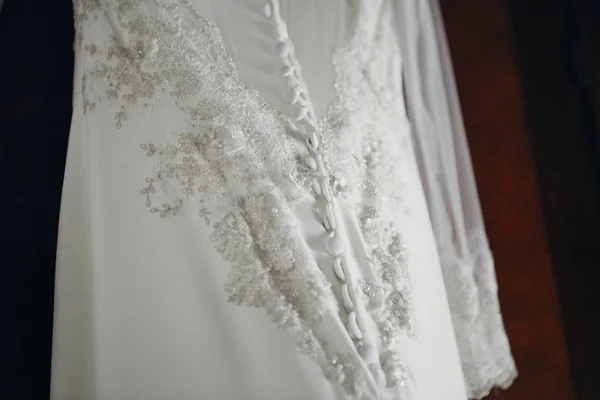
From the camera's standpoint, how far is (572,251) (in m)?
0.94

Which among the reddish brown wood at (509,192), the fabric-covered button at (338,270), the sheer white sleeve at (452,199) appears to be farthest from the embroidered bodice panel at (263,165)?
the reddish brown wood at (509,192)

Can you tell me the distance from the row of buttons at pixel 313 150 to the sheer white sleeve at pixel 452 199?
0.23 metres

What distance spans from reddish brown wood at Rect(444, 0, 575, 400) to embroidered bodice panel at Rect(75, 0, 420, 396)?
393 mm

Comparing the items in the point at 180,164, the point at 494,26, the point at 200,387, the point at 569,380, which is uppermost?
the point at 494,26

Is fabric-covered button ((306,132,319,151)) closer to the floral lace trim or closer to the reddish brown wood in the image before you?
the floral lace trim

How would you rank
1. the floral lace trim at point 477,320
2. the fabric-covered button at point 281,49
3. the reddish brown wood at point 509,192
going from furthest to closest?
the reddish brown wood at point 509,192
the floral lace trim at point 477,320
the fabric-covered button at point 281,49

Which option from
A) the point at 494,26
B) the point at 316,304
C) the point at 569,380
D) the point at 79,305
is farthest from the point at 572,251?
the point at 79,305

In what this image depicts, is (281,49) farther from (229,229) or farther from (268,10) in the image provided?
(229,229)

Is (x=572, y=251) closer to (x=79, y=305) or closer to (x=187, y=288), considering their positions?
(x=187, y=288)

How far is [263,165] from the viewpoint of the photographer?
0.63 meters

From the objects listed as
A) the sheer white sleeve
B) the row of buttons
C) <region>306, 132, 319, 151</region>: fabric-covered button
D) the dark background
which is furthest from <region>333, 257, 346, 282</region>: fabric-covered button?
the dark background

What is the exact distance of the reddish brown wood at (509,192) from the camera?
98cm

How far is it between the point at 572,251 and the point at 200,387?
75cm

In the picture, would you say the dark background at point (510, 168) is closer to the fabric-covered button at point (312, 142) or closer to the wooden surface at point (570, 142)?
the wooden surface at point (570, 142)
